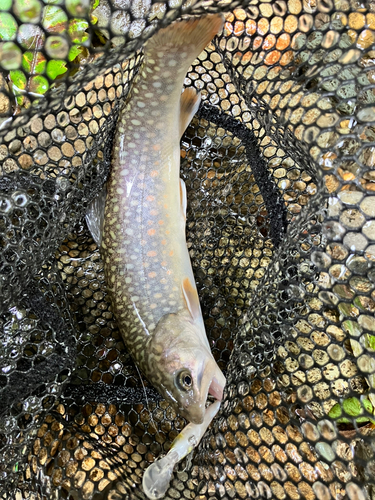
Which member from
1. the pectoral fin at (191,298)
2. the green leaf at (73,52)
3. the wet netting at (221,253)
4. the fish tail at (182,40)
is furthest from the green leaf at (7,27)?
the pectoral fin at (191,298)

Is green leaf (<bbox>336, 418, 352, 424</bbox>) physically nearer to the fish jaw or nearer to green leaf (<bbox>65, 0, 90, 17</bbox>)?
the fish jaw

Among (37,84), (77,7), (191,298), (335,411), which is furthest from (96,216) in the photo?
(335,411)

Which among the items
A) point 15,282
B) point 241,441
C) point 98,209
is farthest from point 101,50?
point 241,441

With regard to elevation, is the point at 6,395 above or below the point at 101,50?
below

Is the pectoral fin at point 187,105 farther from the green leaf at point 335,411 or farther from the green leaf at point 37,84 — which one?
the green leaf at point 335,411

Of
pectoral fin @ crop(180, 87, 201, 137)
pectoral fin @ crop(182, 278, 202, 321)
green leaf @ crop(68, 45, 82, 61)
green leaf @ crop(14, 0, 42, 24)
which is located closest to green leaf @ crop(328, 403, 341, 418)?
pectoral fin @ crop(182, 278, 202, 321)

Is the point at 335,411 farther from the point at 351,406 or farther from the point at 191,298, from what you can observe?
the point at 191,298

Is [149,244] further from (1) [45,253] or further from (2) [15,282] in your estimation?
(2) [15,282]
